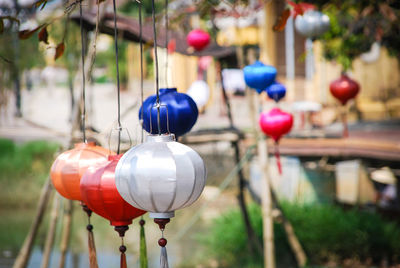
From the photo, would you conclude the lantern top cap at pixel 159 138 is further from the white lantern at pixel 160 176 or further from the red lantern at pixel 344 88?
the red lantern at pixel 344 88

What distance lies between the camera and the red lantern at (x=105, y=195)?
2.22 meters

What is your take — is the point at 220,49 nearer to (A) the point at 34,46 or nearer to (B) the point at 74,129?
(B) the point at 74,129

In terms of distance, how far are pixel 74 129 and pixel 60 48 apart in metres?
2.50

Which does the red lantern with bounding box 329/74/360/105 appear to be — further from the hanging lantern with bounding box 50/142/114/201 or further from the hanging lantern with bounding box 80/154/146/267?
the hanging lantern with bounding box 80/154/146/267

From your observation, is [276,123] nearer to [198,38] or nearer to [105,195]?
[198,38]

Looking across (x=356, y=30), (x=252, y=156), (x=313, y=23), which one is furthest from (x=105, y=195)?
(x=252, y=156)

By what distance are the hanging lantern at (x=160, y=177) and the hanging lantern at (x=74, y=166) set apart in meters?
0.54

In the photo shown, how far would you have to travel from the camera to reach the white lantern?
193 centimetres

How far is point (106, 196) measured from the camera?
7.29 feet

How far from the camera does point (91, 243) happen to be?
244 cm

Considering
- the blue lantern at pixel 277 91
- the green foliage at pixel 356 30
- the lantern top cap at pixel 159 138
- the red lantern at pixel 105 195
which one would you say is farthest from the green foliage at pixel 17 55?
the lantern top cap at pixel 159 138

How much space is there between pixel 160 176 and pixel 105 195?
1.30 feet

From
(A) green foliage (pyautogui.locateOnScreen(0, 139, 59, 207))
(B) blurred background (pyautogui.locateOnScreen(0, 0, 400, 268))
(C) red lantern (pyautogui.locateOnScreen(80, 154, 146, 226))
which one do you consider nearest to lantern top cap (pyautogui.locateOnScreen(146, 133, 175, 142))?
(C) red lantern (pyautogui.locateOnScreen(80, 154, 146, 226))

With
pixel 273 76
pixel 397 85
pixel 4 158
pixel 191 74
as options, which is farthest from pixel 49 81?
pixel 273 76
